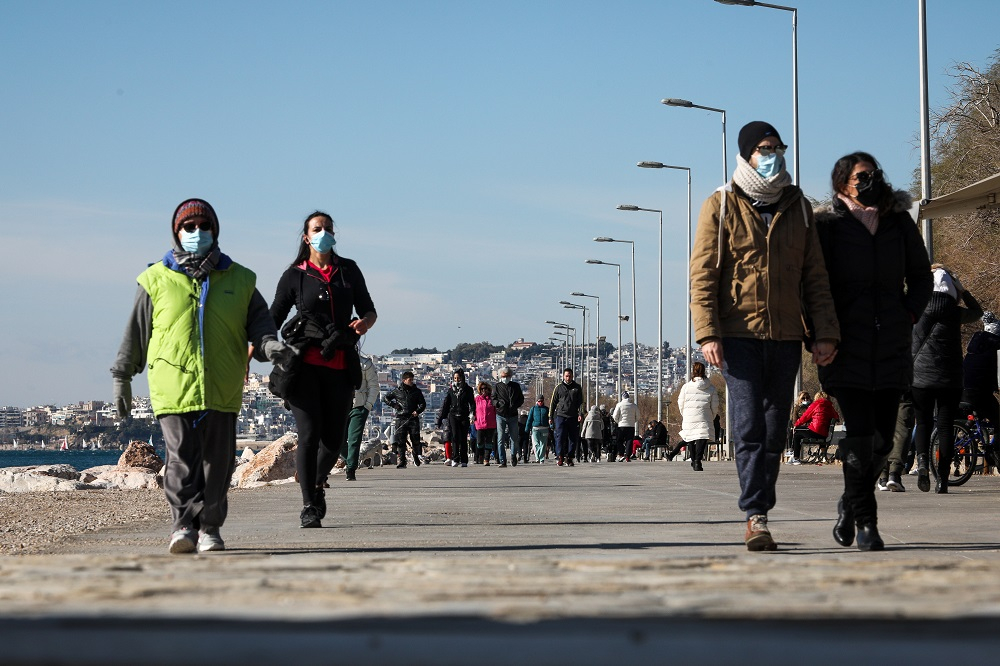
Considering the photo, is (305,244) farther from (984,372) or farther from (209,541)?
(984,372)

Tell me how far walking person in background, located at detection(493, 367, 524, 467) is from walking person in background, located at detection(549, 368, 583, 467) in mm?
878

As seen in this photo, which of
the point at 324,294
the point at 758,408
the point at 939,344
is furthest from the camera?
the point at 939,344

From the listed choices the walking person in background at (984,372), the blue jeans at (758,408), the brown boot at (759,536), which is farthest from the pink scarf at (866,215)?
the walking person in background at (984,372)

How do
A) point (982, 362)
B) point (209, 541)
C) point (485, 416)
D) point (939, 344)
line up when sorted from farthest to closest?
1. point (485, 416)
2. point (982, 362)
3. point (939, 344)
4. point (209, 541)

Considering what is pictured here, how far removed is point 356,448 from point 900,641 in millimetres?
17463

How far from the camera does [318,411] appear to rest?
9.99m

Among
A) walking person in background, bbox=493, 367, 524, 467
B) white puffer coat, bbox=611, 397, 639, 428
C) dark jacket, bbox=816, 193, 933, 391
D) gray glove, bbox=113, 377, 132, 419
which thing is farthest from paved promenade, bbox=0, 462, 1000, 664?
white puffer coat, bbox=611, 397, 639, 428

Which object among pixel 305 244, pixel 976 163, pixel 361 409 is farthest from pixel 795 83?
pixel 305 244

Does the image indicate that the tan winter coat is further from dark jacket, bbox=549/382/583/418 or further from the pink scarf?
dark jacket, bbox=549/382/583/418

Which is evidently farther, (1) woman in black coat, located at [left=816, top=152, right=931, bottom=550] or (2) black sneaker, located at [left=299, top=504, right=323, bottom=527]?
(2) black sneaker, located at [left=299, top=504, right=323, bottom=527]

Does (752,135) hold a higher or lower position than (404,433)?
higher

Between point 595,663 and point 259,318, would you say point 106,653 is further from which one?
point 259,318

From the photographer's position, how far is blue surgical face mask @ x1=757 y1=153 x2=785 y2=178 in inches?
318

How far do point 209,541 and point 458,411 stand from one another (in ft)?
72.8
